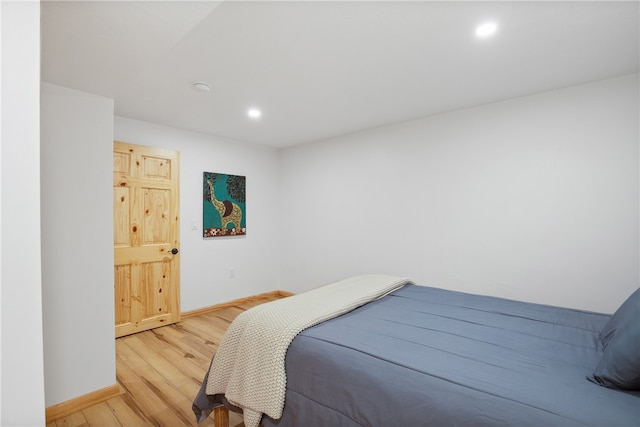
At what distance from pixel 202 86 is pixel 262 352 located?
213cm

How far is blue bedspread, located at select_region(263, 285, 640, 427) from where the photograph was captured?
95 cm

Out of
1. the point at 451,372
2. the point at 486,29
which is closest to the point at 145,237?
the point at 451,372

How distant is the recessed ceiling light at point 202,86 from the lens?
2398mm

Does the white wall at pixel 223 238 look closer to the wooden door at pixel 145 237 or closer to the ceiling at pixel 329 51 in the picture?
the wooden door at pixel 145 237

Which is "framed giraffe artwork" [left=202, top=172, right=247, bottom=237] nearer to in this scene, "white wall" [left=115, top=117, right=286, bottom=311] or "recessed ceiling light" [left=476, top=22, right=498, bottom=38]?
A: "white wall" [left=115, top=117, right=286, bottom=311]

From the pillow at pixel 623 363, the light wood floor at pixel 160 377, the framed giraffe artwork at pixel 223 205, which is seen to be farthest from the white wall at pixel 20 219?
the framed giraffe artwork at pixel 223 205

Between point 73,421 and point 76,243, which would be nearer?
point 73,421

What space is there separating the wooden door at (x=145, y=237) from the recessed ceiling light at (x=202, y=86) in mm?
1286

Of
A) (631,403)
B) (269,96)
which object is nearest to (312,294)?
(631,403)

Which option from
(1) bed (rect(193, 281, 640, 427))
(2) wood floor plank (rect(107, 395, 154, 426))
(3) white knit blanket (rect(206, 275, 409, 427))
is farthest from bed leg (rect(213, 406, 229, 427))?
(2) wood floor plank (rect(107, 395, 154, 426))

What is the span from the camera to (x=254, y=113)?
3143 mm

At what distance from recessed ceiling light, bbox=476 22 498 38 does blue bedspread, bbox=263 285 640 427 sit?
172 centimetres

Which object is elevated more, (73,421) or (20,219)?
(20,219)

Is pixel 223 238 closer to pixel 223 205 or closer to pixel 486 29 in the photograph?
pixel 223 205
